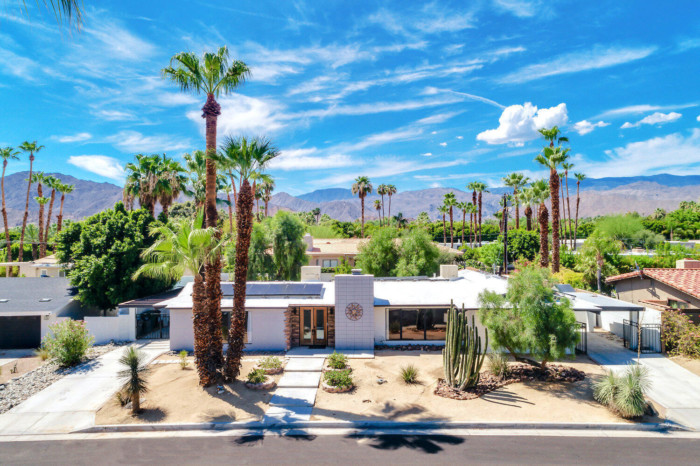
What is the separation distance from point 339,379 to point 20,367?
14.7m

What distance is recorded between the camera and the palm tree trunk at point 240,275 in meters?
14.5

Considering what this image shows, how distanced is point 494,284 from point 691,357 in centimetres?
863

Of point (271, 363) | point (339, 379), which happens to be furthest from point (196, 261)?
point (339, 379)

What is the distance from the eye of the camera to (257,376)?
15.0 meters

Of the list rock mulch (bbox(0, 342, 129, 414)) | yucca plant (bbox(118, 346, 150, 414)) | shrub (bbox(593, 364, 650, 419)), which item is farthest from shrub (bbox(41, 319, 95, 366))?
shrub (bbox(593, 364, 650, 419))

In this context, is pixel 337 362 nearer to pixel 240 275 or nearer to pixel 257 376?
pixel 257 376

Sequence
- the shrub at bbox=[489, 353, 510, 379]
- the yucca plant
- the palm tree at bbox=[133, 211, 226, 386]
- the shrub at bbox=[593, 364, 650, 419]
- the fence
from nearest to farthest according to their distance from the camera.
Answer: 1. the shrub at bbox=[593, 364, 650, 419]
2. the yucca plant
3. the palm tree at bbox=[133, 211, 226, 386]
4. the shrub at bbox=[489, 353, 510, 379]
5. the fence

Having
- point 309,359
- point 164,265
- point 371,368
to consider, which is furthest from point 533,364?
point 164,265

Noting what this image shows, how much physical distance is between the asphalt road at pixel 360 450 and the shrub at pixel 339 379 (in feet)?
9.98

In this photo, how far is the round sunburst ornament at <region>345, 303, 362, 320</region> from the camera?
19219 mm

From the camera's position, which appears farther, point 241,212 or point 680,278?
point 680,278

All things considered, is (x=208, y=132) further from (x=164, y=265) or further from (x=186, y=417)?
(x=186, y=417)

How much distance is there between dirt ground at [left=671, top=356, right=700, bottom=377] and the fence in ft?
3.40

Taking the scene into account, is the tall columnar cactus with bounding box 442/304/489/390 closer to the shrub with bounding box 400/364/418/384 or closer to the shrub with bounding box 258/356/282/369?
the shrub with bounding box 400/364/418/384
